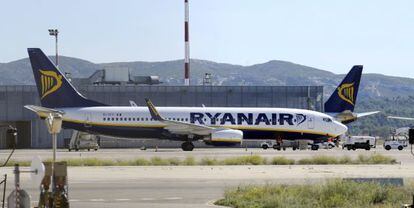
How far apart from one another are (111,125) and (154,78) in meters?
47.3

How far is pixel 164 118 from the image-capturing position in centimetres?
6669

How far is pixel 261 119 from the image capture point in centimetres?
6669

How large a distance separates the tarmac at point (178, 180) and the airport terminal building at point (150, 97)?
4494cm

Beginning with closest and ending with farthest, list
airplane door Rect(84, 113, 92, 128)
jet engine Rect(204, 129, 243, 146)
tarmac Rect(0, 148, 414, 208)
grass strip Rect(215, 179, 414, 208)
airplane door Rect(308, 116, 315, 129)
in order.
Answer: grass strip Rect(215, 179, 414, 208)
tarmac Rect(0, 148, 414, 208)
jet engine Rect(204, 129, 243, 146)
airplane door Rect(84, 113, 92, 128)
airplane door Rect(308, 116, 315, 129)

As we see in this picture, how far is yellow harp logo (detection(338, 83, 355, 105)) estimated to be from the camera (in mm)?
77938

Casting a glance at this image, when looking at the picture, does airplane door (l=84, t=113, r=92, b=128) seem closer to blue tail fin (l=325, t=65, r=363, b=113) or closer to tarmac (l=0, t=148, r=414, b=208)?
blue tail fin (l=325, t=65, r=363, b=113)

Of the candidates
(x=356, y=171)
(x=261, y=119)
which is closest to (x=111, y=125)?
(x=261, y=119)

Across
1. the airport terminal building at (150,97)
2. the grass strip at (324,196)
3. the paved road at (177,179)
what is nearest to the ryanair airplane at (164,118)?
the airport terminal building at (150,97)

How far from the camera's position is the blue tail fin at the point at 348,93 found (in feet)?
256

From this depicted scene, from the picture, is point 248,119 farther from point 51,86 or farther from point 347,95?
point 51,86

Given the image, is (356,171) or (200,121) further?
(200,121)

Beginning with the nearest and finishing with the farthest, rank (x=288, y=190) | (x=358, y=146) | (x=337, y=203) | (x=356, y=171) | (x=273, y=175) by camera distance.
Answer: (x=337, y=203)
(x=288, y=190)
(x=273, y=175)
(x=356, y=171)
(x=358, y=146)

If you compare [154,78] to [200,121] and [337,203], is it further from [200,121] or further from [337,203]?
[337,203]

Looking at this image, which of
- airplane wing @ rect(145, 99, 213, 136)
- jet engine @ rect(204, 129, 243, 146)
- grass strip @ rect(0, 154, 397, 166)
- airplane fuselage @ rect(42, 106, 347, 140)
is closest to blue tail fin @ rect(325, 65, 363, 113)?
airplane fuselage @ rect(42, 106, 347, 140)
